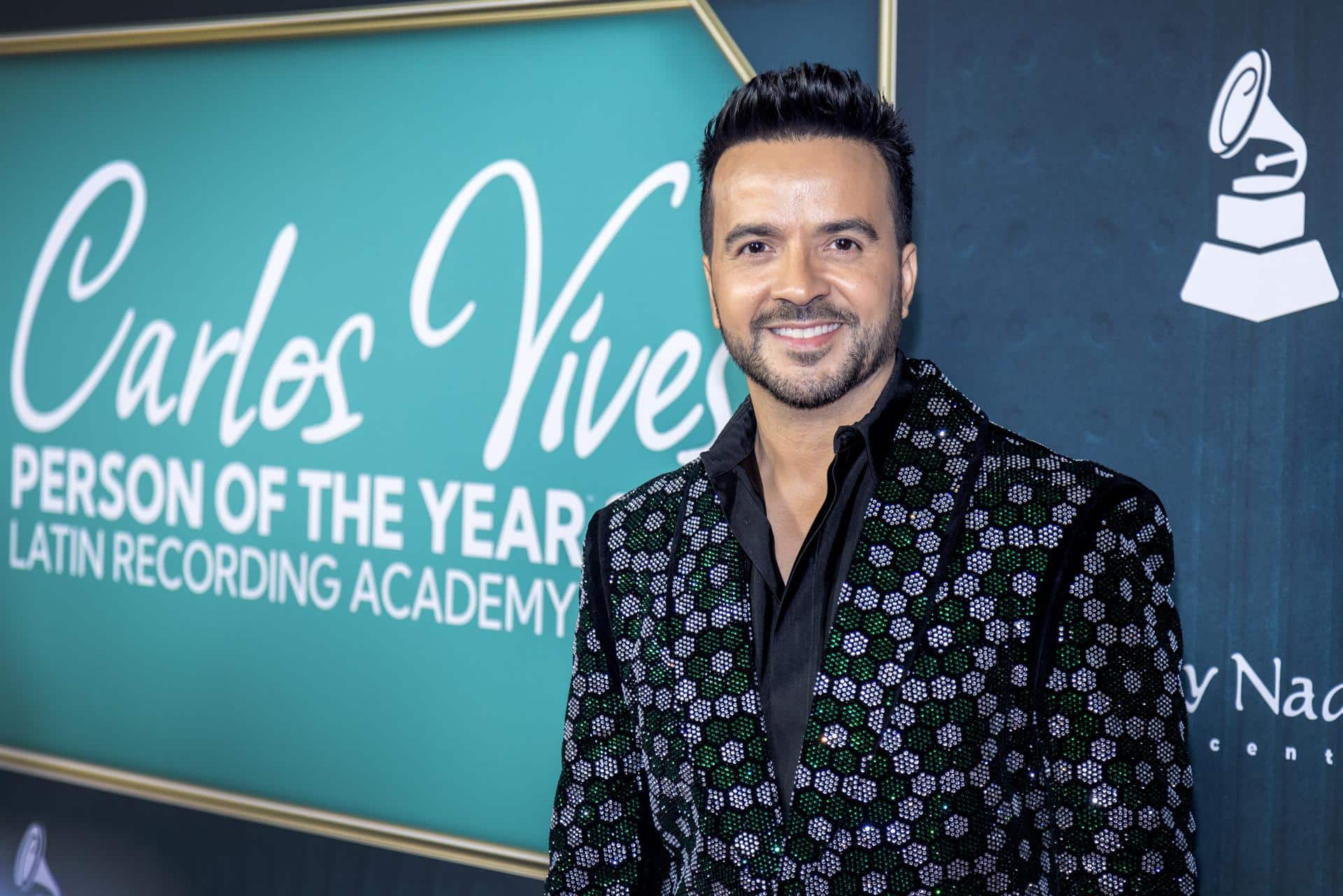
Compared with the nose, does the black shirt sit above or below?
below

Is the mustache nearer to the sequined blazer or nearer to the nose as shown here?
the nose

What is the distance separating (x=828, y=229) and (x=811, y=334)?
0.13 meters

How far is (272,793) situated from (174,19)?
1.68 metres

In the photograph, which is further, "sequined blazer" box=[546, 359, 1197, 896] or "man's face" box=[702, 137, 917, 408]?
"man's face" box=[702, 137, 917, 408]

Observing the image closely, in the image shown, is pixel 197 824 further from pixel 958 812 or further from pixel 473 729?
pixel 958 812

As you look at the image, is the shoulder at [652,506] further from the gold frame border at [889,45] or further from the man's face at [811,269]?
the gold frame border at [889,45]

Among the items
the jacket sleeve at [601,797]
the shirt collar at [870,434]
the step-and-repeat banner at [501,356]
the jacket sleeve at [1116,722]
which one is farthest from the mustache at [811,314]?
the step-and-repeat banner at [501,356]

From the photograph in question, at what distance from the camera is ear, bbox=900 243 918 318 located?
1548 millimetres

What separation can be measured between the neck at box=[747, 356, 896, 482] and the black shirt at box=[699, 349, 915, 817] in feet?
0.06

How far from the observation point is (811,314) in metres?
1.47

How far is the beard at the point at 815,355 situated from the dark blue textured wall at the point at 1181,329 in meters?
0.59

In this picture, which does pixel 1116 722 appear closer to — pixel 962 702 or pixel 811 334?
pixel 962 702

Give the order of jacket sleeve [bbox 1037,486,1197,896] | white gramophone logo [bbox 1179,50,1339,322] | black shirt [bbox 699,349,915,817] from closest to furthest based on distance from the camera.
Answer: jacket sleeve [bbox 1037,486,1197,896] < black shirt [bbox 699,349,915,817] < white gramophone logo [bbox 1179,50,1339,322]

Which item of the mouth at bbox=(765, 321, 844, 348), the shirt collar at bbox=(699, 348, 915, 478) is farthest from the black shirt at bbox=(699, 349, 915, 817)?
the mouth at bbox=(765, 321, 844, 348)
